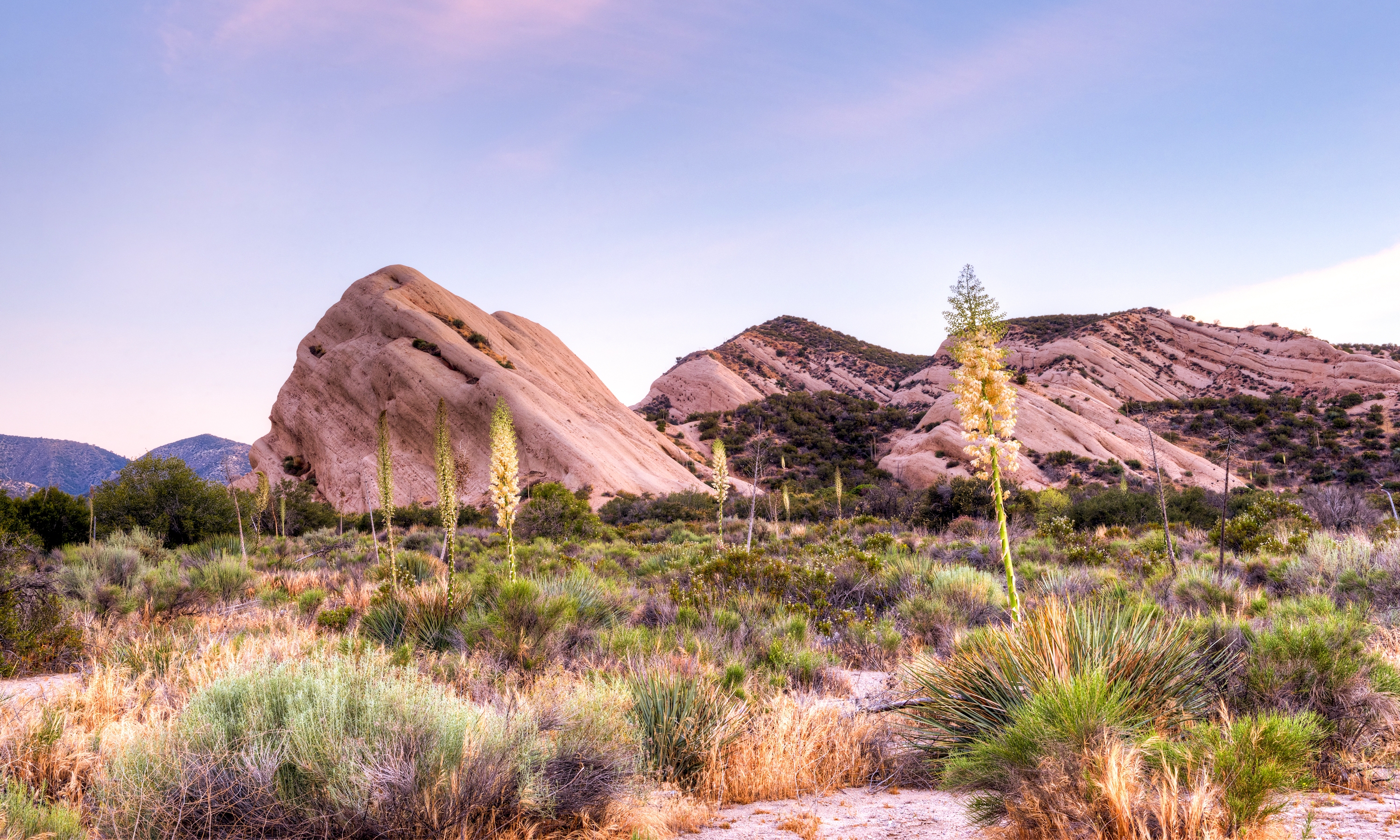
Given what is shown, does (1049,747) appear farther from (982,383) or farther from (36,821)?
(36,821)

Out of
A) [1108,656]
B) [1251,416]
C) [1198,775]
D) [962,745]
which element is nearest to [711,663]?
[962,745]

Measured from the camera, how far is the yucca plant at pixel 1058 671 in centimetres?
369

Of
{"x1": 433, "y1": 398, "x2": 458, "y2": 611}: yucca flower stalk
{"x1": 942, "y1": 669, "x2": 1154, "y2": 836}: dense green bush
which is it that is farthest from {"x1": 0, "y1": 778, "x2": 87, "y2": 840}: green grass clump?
{"x1": 433, "y1": 398, "x2": 458, "y2": 611}: yucca flower stalk

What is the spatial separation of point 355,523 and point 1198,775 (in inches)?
1133

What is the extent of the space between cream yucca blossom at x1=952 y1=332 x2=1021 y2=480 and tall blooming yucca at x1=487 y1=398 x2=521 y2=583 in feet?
15.6

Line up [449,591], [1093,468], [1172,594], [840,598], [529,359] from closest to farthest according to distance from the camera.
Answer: [449,591] < [1172,594] < [840,598] < [1093,468] < [529,359]

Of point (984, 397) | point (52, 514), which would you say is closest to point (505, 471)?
point (984, 397)

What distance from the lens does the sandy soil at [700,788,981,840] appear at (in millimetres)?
Result: 3449

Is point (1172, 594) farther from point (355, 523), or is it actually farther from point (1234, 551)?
point (355, 523)

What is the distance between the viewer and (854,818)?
3.72 metres

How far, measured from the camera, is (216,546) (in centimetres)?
1602

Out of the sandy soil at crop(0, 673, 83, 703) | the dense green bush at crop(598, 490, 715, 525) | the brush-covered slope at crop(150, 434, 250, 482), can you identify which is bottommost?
the dense green bush at crop(598, 490, 715, 525)

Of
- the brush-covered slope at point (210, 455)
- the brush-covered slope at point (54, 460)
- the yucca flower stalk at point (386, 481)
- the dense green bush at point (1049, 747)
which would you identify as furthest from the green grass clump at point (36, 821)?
the brush-covered slope at point (54, 460)

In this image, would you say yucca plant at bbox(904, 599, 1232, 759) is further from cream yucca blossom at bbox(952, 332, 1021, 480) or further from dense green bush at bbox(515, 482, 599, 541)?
dense green bush at bbox(515, 482, 599, 541)
